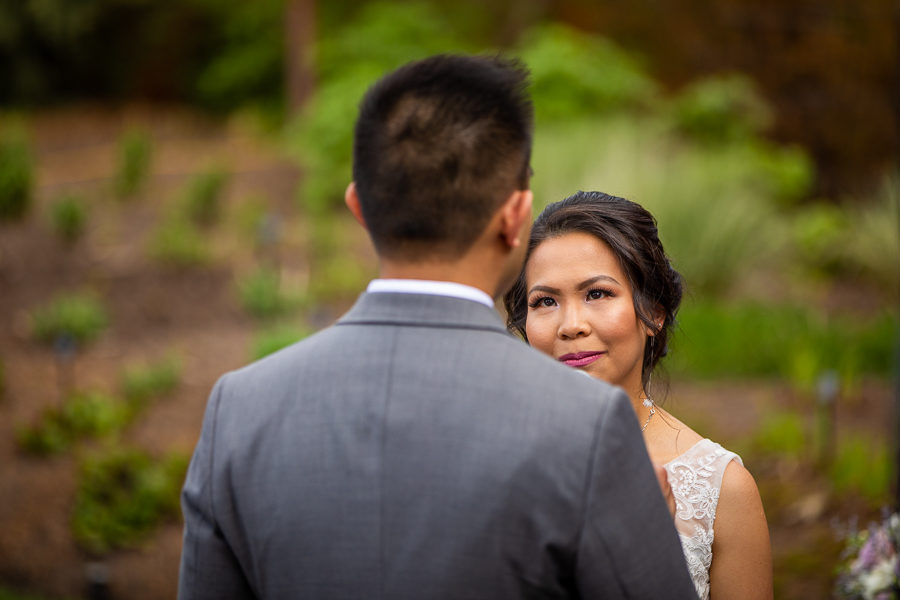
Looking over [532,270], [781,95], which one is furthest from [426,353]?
[781,95]

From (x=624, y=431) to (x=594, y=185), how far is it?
28.8 feet

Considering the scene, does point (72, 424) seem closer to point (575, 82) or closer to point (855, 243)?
point (575, 82)

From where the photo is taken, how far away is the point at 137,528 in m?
5.45

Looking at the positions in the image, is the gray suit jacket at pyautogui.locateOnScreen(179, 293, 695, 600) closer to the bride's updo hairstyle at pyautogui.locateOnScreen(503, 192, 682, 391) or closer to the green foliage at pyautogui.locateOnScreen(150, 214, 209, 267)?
the bride's updo hairstyle at pyautogui.locateOnScreen(503, 192, 682, 391)

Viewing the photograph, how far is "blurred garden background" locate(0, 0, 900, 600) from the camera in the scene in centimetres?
565

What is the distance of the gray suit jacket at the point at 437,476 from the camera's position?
1.33 metres

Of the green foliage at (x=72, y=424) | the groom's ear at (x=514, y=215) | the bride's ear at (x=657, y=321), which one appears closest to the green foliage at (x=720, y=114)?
the green foliage at (x=72, y=424)

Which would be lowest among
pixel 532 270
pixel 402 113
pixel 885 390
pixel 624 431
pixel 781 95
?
pixel 885 390

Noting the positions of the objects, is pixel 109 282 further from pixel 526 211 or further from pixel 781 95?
pixel 781 95

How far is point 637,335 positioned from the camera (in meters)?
2.25

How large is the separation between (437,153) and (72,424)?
19.5 ft

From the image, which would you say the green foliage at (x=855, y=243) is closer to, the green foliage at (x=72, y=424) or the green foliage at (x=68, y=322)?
the green foliage at (x=72, y=424)

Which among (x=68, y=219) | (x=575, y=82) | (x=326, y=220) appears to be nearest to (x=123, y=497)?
(x=68, y=219)

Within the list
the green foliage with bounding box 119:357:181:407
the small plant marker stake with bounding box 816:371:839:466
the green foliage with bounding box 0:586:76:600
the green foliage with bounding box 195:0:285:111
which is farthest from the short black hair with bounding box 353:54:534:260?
the green foliage with bounding box 195:0:285:111
